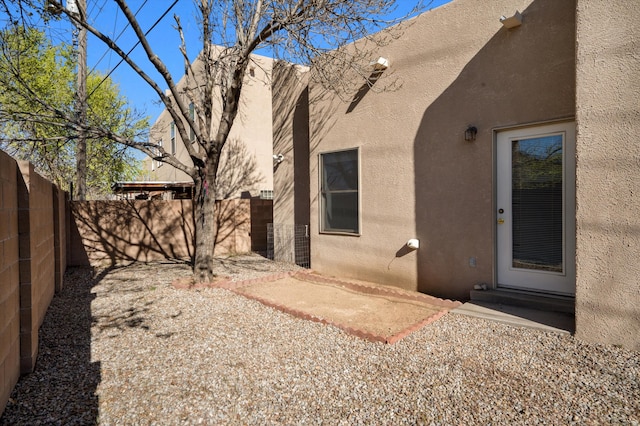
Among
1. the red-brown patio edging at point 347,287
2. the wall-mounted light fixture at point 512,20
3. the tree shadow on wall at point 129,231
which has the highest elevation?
the wall-mounted light fixture at point 512,20

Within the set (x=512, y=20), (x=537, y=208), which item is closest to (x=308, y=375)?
(x=537, y=208)

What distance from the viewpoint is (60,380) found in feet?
10.0

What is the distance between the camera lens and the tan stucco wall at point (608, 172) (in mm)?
3357

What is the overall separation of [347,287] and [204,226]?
112 inches

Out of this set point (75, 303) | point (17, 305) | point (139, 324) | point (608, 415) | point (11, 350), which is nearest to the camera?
point (608, 415)

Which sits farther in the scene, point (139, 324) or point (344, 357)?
point (139, 324)

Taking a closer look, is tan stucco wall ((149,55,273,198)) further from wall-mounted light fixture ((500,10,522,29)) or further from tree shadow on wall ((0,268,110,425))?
wall-mounted light fixture ((500,10,522,29))

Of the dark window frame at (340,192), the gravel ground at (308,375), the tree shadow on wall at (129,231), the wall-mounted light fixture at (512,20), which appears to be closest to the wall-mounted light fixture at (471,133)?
the wall-mounted light fixture at (512,20)

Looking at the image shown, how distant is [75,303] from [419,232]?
5.32m

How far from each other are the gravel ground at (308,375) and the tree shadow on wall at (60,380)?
1cm

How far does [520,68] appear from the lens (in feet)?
15.7

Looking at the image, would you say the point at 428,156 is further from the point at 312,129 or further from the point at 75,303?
the point at 75,303

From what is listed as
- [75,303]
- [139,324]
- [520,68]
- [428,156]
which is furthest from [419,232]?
[75,303]

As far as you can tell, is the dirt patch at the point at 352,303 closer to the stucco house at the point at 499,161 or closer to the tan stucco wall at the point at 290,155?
the stucco house at the point at 499,161
